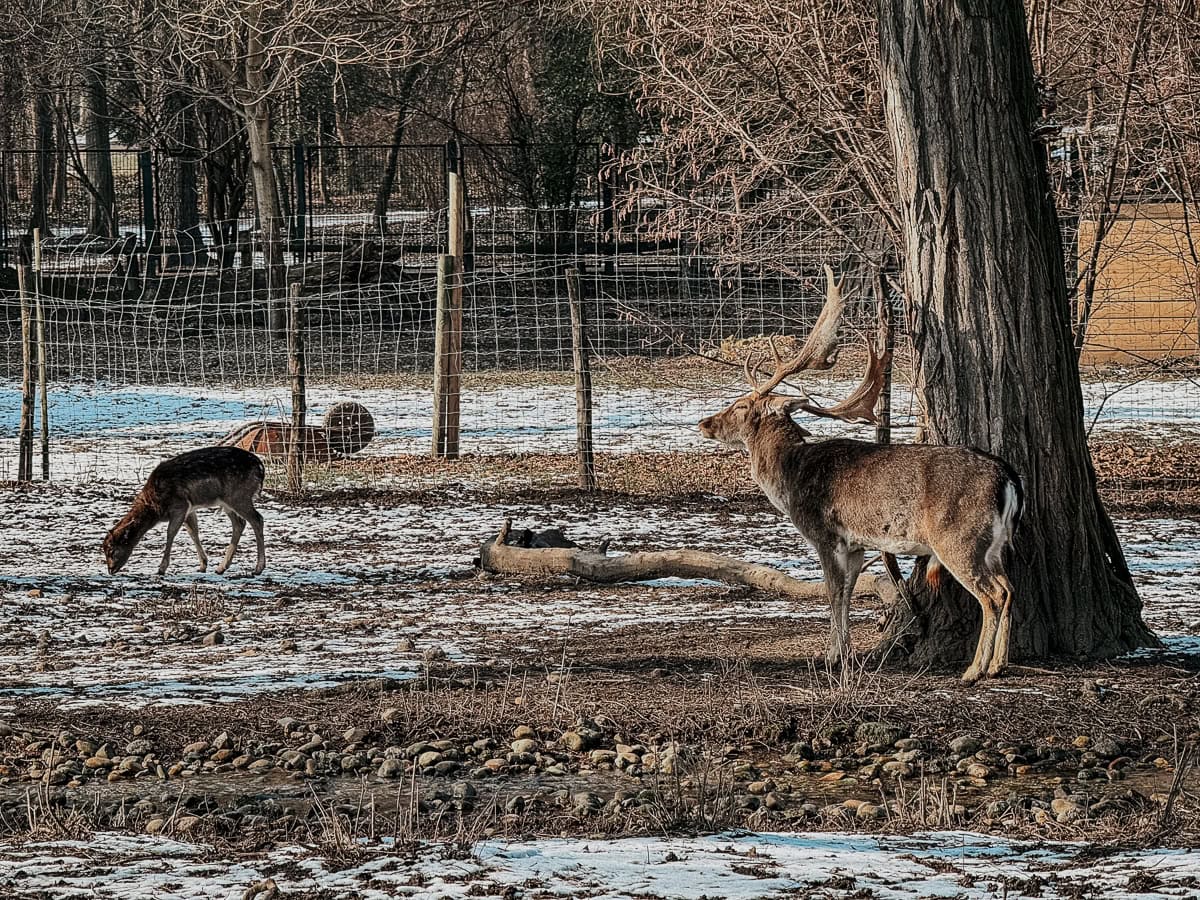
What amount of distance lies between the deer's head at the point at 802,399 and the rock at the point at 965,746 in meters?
2.16

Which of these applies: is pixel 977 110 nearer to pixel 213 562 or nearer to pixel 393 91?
pixel 213 562

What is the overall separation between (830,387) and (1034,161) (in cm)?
1151

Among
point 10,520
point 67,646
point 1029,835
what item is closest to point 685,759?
point 1029,835

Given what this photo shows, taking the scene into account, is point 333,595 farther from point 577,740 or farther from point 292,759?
point 577,740

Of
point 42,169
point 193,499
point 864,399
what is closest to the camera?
point 864,399

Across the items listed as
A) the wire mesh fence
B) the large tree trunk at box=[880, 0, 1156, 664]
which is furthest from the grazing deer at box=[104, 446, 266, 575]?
the large tree trunk at box=[880, 0, 1156, 664]

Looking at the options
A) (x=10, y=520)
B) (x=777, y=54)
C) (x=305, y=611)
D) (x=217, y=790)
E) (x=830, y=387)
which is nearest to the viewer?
(x=217, y=790)

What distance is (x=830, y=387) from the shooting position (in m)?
19.4

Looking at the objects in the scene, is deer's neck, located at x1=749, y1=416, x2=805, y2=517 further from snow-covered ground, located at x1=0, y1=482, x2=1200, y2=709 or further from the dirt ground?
snow-covered ground, located at x1=0, y1=482, x2=1200, y2=709

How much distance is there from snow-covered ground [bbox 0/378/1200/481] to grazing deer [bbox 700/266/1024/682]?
718 cm

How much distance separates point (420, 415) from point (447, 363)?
2.95 m

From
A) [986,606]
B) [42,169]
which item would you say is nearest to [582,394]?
[986,606]

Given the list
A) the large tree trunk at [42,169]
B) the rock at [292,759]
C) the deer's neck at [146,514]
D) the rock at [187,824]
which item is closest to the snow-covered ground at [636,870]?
the rock at [187,824]

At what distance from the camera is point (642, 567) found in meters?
10.4
